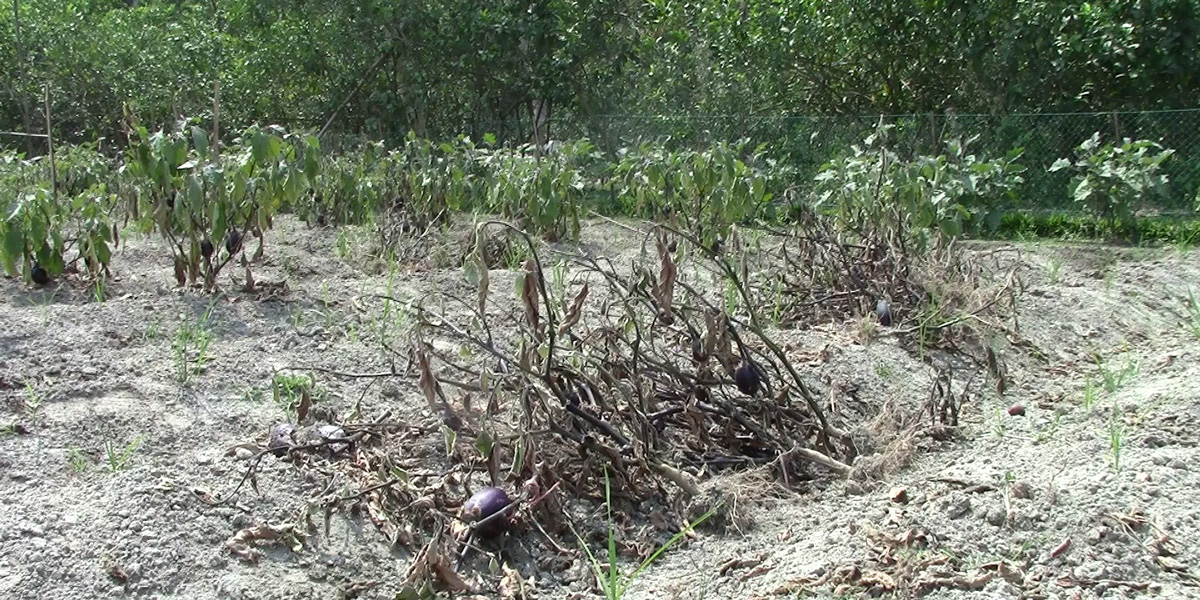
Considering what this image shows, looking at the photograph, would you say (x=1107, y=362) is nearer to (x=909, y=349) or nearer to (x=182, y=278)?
(x=909, y=349)

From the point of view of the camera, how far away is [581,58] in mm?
12500

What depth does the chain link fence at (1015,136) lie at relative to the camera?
8836 mm

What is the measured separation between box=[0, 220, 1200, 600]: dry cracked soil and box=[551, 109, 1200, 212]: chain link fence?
511cm

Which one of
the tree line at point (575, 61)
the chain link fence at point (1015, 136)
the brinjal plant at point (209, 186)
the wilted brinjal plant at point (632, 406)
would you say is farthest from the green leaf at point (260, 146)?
the tree line at point (575, 61)

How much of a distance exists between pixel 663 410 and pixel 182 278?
244cm

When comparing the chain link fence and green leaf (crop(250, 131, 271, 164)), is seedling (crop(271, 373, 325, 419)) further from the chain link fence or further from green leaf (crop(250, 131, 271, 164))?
the chain link fence

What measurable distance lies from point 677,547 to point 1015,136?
24.9 ft

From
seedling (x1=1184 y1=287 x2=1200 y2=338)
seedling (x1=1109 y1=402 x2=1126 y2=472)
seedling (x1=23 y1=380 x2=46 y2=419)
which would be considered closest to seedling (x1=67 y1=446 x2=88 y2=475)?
seedling (x1=23 y1=380 x2=46 y2=419)

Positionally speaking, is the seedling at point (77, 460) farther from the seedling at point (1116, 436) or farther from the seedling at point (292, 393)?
the seedling at point (1116, 436)

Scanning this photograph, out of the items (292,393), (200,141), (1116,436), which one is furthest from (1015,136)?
(292,393)

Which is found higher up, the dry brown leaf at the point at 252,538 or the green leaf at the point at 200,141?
the green leaf at the point at 200,141

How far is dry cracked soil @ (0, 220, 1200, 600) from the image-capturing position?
2.32 metres

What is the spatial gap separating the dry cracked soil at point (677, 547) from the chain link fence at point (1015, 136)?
5110 millimetres

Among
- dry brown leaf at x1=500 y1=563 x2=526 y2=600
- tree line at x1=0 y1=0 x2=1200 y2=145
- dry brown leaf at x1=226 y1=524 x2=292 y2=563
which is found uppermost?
tree line at x1=0 y1=0 x2=1200 y2=145
